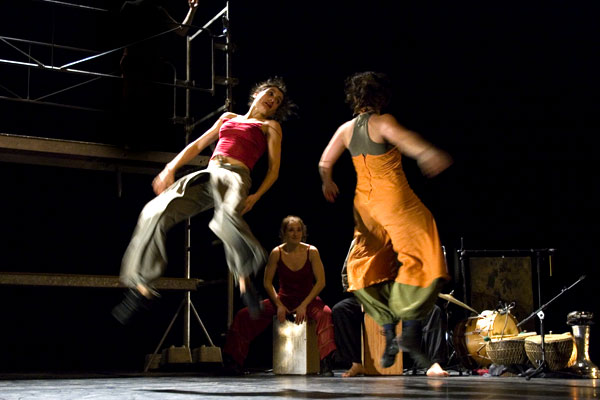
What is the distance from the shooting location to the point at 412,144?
321 cm

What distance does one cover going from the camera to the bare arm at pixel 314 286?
223 inches

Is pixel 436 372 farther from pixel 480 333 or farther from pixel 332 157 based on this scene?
pixel 332 157

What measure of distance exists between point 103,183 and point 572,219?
4074 millimetres

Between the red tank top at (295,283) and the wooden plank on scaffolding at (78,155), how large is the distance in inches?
39.9

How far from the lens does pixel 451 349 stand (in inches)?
274

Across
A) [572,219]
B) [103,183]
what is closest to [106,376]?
[103,183]

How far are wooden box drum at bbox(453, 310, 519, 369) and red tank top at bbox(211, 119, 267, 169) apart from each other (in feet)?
9.50

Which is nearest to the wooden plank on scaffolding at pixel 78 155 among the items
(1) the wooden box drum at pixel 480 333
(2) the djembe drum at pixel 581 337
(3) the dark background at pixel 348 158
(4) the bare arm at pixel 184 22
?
(3) the dark background at pixel 348 158

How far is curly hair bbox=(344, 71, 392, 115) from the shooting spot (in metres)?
3.57

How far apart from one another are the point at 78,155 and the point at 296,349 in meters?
2.05

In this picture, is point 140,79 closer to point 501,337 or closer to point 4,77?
point 4,77

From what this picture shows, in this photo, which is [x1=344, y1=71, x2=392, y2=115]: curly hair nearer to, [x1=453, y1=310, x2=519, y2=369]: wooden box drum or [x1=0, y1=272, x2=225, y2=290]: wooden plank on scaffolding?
[x1=0, y1=272, x2=225, y2=290]: wooden plank on scaffolding

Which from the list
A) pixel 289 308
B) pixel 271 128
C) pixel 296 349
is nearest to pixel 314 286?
pixel 289 308

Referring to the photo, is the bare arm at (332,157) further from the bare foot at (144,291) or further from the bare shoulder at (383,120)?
the bare foot at (144,291)
